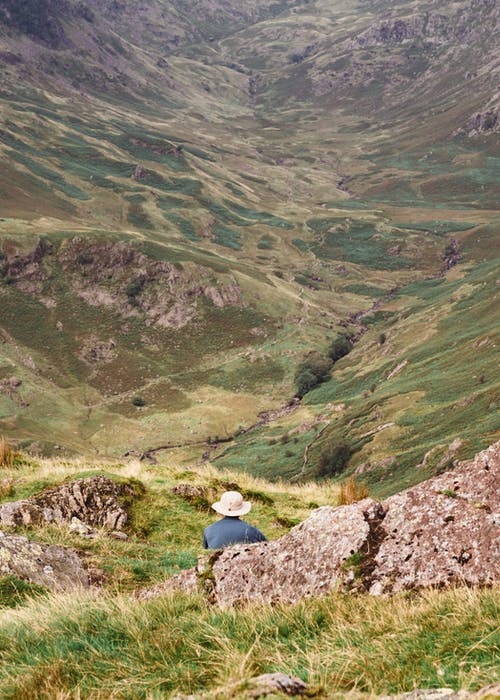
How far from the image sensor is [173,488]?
60.7 ft

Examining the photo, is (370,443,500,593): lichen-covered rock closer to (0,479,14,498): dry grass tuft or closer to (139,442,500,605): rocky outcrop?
(139,442,500,605): rocky outcrop

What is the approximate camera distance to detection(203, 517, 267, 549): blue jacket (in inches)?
412

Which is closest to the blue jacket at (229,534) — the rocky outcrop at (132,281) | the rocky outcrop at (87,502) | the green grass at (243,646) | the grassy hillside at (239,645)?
the grassy hillside at (239,645)

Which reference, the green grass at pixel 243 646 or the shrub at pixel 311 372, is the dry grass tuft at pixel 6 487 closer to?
the green grass at pixel 243 646

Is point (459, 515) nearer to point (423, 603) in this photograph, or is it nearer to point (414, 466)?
point (423, 603)

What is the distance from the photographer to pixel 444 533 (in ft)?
25.0

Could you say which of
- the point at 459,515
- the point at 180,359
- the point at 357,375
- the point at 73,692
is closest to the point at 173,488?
the point at 459,515

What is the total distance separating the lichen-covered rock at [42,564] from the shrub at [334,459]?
50.2 meters

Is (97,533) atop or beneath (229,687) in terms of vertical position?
atop

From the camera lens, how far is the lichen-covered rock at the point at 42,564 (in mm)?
9180

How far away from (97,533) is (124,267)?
474 feet

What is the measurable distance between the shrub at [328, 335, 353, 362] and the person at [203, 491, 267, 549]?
124 metres

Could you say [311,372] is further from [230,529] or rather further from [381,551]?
[381,551]

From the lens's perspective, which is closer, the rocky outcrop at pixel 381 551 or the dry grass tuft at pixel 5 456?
the rocky outcrop at pixel 381 551
